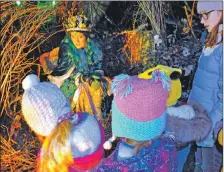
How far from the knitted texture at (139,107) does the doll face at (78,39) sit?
63cm

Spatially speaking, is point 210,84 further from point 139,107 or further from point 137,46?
point 139,107

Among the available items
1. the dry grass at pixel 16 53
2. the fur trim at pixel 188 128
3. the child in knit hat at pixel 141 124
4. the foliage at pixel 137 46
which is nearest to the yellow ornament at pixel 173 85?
the fur trim at pixel 188 128

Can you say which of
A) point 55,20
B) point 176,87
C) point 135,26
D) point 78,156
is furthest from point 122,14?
point 78,156

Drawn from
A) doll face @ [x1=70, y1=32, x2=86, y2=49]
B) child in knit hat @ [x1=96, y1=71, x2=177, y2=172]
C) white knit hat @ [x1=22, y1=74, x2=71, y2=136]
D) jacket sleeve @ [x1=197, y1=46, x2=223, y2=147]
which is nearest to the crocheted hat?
child in knit hat @ [x1=96, y1=71, x2=177, y2=172]

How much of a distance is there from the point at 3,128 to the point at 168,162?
104cm

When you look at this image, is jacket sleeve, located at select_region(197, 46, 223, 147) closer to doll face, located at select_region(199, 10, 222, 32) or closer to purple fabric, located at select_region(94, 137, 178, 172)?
doll face, located at select_region(199, 10, 222, 32)

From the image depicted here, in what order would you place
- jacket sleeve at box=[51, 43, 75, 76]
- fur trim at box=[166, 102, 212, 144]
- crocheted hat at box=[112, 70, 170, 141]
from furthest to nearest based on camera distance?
jacket sleeve at box=[51, 43, 75, 76]
fur trim at box=[166, 102, 212, 144]
crocheted hat at box=[112, 70, 170, 141]

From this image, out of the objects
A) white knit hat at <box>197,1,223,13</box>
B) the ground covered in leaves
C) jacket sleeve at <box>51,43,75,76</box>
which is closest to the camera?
white knit hat at <box>197,1,223,13</box>

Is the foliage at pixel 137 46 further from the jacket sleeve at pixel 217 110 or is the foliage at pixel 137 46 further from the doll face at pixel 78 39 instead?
the jacket sleeve at pixel 217 110

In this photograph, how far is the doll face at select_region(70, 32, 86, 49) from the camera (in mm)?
2098

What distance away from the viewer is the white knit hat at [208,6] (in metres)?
1.86

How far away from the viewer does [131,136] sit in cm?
151

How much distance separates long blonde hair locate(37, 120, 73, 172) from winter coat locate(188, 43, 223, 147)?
0.68 metres

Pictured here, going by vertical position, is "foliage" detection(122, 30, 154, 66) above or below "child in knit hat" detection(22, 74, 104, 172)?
above
